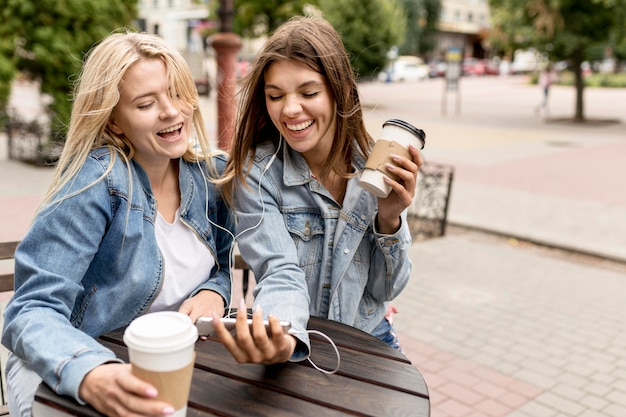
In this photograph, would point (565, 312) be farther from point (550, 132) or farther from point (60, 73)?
point (550, 132)

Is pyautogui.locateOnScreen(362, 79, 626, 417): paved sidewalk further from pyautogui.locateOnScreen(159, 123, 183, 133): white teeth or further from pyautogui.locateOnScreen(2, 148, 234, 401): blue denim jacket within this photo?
pyautogui.locateOnScreen(2, 148, 234, 401): blue denim jacket

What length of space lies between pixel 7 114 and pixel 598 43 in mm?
13798

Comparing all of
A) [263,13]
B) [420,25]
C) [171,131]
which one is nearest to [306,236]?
[171,131]

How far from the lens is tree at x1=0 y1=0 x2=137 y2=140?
946 centimetres

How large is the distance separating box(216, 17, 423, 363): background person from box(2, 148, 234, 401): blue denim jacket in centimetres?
23

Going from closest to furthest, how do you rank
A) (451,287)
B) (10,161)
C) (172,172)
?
(172,172)
(451,287)
(10,161)

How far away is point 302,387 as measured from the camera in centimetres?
165

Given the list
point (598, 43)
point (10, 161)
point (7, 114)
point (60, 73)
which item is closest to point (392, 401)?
point (60, 73)

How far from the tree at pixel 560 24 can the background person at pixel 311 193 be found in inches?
580

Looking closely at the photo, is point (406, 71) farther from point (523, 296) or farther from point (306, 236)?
point (306, 236)

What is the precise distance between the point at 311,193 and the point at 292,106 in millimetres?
320

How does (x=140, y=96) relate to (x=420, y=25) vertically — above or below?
below

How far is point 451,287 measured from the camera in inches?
209

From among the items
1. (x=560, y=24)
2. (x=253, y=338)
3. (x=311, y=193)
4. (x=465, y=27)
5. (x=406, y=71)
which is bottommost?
(x=253, y=338)
